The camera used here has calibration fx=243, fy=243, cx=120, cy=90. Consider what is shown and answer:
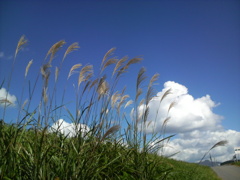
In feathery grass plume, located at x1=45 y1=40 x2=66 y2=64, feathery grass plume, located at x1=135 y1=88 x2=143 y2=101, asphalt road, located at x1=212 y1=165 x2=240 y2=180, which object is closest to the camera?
feathery grass plume, located at x1=45 y1=40 x2=66 y2=64

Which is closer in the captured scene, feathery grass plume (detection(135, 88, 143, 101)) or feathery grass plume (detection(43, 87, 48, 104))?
feathery grass plume (detection(43, 87, 48, 104))

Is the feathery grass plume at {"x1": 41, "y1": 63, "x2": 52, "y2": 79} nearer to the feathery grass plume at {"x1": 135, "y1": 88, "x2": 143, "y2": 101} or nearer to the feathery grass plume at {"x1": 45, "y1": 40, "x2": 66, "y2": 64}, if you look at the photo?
the feathery grass plume at {"x1": 45, "y1": 40, "x2": 66, "y2": 64}

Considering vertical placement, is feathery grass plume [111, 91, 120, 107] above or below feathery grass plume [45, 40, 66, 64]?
below

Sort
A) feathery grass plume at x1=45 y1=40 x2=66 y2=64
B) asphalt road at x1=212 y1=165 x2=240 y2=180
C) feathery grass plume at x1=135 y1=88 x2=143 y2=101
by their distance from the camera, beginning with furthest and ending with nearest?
asphalt road at x1=212 y1=165 x2=240 y2=180
feathery grass plume at x1=135 y1=88 x2=143 y2=101
feathery grass plume at x1=45 y1=40 x2=66 y2=64

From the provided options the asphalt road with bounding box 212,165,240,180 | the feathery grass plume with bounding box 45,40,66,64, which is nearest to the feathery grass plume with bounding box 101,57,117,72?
the feathery grass plume with bounding box 45,40,66,64

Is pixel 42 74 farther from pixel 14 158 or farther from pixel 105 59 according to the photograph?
pixel 14 158

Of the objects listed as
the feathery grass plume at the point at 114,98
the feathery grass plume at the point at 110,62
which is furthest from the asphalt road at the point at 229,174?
the feathery grass plume at the point at 110,62

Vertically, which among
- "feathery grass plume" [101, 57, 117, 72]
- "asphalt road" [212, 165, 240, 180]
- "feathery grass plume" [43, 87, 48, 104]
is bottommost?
"asphalt road" [212, 165, 240, 180]

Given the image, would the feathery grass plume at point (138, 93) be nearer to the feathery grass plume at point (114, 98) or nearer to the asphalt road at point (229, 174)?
the feathery grass plume at point (114, 98)

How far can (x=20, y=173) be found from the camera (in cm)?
261

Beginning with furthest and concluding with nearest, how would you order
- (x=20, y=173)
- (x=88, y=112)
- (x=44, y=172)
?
1. (x=88, y=112)
2. (x=20, y=173)
3. (x=44, y=172)

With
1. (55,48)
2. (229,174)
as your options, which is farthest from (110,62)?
(229,174)

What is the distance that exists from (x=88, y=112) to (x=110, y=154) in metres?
0.87

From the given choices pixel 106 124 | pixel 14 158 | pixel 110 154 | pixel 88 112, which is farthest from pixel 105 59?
pixel 14 158
